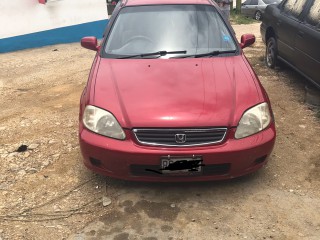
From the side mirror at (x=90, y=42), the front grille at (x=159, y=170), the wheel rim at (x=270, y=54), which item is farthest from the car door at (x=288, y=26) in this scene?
the front grille at (x=159, y=170)

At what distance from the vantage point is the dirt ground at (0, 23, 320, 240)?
116 inches

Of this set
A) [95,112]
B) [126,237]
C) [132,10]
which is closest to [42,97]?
[132,10]

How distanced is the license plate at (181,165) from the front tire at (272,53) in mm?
4326

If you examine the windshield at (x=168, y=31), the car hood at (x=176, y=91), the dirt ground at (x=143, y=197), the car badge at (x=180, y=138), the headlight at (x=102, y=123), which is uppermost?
the windshield at (x=168, y=31)

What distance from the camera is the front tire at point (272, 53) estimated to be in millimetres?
6729

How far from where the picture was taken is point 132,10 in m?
4.44

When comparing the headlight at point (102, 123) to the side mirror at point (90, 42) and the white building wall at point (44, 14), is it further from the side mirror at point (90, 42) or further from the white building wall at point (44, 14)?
the white building wall at point (44, 14)

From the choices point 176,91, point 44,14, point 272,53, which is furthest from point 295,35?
point 44,14

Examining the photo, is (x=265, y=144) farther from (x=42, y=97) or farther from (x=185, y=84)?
(x=42, y=97)

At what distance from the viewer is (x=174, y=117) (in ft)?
9.95

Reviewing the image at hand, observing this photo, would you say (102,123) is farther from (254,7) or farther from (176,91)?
(254,7)

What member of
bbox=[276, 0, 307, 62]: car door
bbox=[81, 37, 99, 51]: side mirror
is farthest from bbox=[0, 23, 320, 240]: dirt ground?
bbox=[276, 0, 307, 62]: car door

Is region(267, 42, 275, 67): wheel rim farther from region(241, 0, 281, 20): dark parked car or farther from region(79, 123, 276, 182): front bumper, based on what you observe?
region(241, 0, 281, 20): dark parked car

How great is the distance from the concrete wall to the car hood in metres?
5.87
